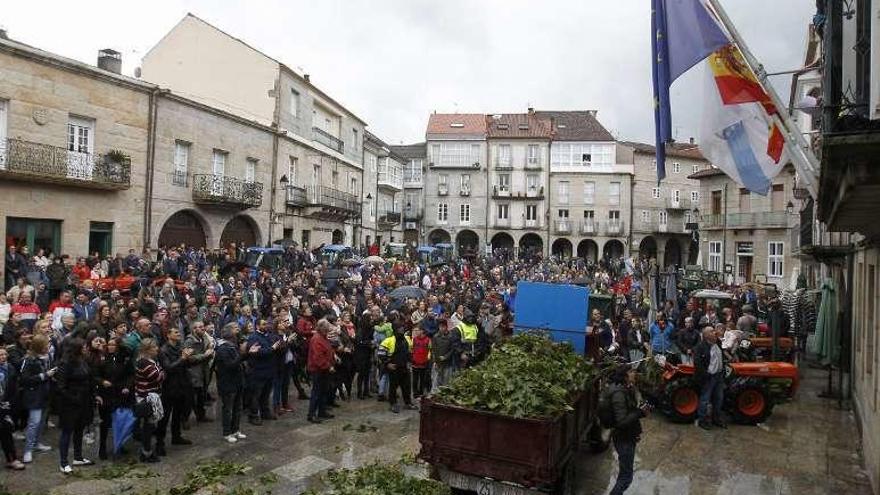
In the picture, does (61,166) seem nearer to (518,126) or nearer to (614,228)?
(518,126)

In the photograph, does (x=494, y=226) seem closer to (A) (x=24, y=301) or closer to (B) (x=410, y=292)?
(B) (x=410, y=292)

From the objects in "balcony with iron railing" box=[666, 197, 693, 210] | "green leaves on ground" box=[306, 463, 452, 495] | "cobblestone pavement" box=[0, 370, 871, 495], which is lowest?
"cobblestone pavement" box=[0, 370, 871, 495]

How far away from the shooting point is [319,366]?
1021 cm

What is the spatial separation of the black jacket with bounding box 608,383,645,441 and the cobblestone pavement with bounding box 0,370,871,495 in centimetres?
138

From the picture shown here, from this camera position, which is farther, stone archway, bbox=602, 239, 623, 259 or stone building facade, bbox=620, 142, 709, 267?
stone archway, bbox=602, 239, 623, 259

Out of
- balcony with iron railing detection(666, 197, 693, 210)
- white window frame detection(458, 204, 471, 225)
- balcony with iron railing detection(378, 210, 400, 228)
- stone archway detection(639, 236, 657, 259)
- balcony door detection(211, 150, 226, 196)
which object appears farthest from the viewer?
white window frame detection(458, 204, 471, 225)

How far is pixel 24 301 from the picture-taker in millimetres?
10766

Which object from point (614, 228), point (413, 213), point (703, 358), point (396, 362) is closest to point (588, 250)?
point (614, 228)

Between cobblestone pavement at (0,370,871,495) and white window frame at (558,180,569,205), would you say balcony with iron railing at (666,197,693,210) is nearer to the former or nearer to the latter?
white window frame at (558,180,569,205)

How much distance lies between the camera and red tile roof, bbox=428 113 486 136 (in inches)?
2158

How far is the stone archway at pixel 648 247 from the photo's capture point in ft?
180

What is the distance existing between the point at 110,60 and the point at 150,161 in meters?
4.44

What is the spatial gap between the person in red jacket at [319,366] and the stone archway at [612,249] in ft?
154

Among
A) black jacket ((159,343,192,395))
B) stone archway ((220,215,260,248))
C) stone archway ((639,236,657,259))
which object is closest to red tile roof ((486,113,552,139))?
stone archway ((639,236,657,259))
